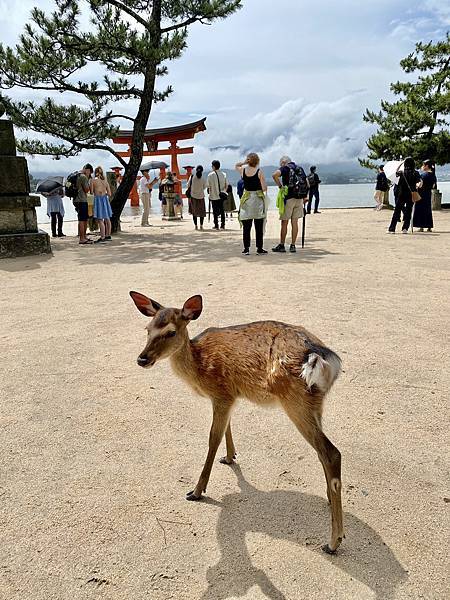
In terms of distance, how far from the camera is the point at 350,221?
1436cm

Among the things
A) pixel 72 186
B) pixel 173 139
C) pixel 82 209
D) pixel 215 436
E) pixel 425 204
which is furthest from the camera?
pixel 173 139

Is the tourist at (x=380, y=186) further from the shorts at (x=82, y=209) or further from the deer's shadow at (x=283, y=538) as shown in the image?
the deer's shadow at (x=283, y=538)

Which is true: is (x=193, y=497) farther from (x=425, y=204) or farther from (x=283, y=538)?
(x=425, y=204)

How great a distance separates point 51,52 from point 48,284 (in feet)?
21.9

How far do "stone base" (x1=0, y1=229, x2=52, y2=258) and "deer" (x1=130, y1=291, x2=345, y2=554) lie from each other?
24.8 ft

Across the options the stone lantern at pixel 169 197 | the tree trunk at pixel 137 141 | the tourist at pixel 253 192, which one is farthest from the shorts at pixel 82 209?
the stone lantern at pixel 169 197

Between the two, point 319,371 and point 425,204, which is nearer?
point 319,371


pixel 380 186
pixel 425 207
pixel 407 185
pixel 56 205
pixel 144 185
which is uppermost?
pixel 144 185

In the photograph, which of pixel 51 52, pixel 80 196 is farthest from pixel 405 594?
pixel 51 52

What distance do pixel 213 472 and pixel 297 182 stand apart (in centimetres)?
628

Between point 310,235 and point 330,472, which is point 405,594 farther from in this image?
point 310,235

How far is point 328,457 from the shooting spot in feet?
6.02

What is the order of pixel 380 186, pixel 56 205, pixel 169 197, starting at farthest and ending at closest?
pixel 380 186 → pixel 169 197 → pixel 56 205

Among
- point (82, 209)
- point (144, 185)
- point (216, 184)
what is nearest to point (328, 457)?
point (82, 209)
